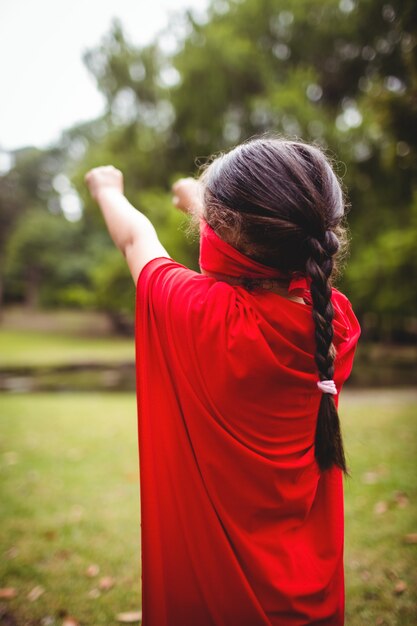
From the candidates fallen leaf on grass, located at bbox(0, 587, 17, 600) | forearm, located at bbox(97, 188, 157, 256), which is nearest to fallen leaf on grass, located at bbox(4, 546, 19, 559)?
fallen leaf on grass, located at bbox(0, 587, 17, 600)

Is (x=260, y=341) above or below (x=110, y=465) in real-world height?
above

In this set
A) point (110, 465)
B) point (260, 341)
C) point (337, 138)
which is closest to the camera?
point (260, 341)

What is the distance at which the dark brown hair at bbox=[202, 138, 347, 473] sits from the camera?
1.18 metres

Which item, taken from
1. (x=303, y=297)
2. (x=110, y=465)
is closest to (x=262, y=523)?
(x=303, y=297)

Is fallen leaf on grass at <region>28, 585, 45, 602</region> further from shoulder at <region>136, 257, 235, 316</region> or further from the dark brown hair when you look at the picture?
the dark brown hair

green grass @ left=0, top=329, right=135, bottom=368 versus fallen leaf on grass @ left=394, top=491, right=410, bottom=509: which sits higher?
fallen leaf on grass @ left=394, top=491, right=410, bottom=509

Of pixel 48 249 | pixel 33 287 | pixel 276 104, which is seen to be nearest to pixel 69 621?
pixel 276 104

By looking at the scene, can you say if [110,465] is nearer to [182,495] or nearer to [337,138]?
[182,495]

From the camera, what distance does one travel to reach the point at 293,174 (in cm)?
119

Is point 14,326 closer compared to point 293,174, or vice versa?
point 293,174

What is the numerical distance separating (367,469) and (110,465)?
293cm

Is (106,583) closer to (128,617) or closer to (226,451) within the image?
(128,617)

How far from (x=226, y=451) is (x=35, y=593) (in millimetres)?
2555

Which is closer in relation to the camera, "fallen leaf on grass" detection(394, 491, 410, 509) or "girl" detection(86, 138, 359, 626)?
"girl" detection(86, 138, 359, 626)
